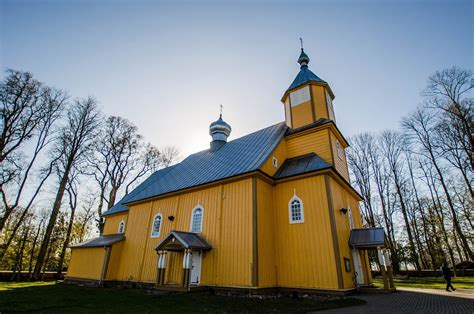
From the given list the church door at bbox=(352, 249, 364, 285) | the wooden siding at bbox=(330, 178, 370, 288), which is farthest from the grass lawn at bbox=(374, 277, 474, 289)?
the wooden siding at bbox=(330, 178, 370, 288)

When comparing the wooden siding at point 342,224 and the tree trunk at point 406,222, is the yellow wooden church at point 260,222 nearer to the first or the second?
the wooden siding at point 342,224

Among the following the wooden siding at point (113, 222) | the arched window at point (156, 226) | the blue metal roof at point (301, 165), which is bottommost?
the arched window at point (156, 226)

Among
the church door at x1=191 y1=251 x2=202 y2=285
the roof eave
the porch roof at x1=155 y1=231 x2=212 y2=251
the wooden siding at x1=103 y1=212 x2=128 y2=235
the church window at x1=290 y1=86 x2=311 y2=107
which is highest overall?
the roof eave

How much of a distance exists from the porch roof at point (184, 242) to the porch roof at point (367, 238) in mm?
6896

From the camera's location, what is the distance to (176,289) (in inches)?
426

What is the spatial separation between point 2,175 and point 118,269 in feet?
32.0

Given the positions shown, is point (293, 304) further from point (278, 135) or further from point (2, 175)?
point (2, 175)

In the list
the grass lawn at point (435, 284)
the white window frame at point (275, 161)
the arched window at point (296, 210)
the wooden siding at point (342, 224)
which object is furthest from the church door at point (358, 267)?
the white window frame at point (275, 161)

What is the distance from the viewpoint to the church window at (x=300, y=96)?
1547cm

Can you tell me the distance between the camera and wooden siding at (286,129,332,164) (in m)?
13.3

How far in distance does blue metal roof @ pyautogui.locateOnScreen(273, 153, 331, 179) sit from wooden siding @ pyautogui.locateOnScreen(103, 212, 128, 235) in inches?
523

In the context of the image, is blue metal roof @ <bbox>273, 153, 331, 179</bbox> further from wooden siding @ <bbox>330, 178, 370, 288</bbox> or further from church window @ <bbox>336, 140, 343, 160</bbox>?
church window @ <bbox>336, 140, 343, 160</bbox>

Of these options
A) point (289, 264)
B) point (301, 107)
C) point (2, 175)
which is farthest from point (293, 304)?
point (2, 175)

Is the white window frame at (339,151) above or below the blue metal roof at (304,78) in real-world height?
below
